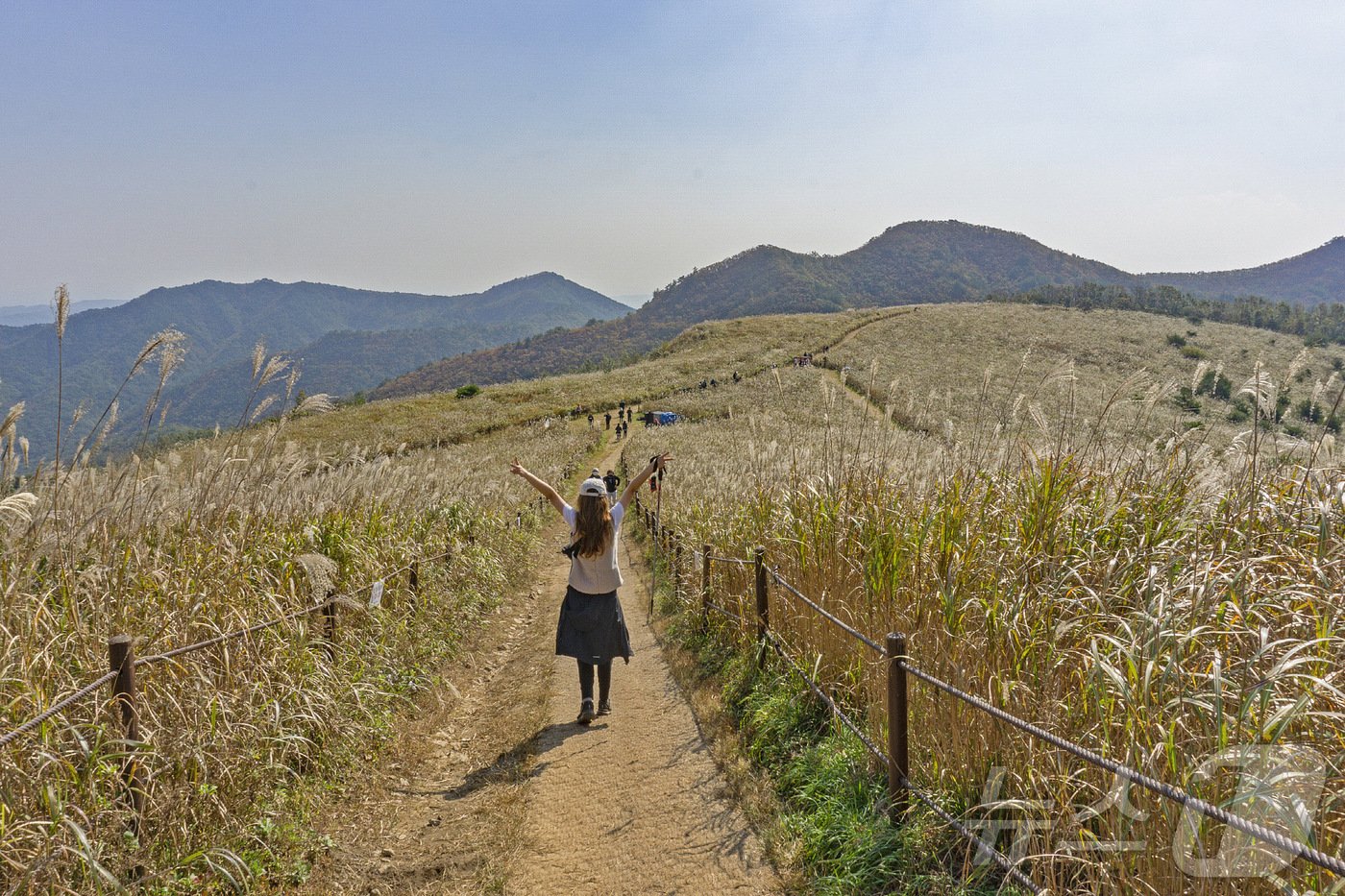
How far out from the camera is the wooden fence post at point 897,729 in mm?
3688

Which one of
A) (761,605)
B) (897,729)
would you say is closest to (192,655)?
(897,729)

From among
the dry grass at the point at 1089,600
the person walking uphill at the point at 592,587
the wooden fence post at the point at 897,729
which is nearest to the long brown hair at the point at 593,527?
the person walking uphill at the point at 592,587

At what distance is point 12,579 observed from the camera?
12.3ft

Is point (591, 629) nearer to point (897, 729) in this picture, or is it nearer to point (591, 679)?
point (591, 679)

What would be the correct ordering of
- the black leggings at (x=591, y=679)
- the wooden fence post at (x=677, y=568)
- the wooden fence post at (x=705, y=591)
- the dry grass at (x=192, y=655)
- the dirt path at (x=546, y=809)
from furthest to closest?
the wooden fence post at (x=677, y=568) → the wooden fence post at (x=705, y=591) → the black leggings at (x=591, y=679) → the dirt path at (x=546, y=809) → the dry grass at (x=192, y=655)

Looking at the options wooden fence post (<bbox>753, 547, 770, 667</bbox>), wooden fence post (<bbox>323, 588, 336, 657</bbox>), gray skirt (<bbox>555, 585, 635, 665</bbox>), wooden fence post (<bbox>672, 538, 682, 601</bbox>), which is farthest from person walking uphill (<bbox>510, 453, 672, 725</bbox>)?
wooden fence post (<bbox>672, 538, 682, 601</bbox>)

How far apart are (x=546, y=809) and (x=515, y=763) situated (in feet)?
2.81

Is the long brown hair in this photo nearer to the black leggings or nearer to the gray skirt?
the gray skirt

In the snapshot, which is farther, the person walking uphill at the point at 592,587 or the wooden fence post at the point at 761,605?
the wooden fence post at the point at 761,605

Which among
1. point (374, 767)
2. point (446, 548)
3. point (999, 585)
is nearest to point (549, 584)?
point (446, 548)

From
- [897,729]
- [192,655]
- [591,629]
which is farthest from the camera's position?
[591,629]

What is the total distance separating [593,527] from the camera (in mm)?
6277

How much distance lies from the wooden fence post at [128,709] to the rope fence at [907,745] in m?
3.82

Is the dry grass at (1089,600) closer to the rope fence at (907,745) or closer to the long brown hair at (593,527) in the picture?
the rope fence at (907,745)
